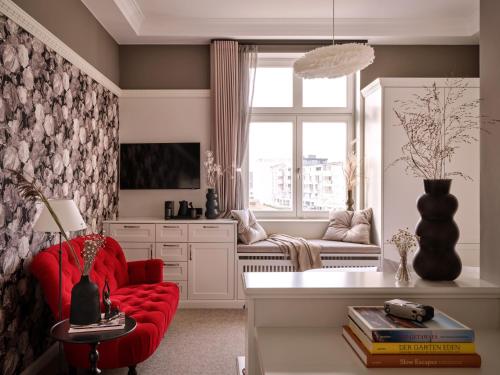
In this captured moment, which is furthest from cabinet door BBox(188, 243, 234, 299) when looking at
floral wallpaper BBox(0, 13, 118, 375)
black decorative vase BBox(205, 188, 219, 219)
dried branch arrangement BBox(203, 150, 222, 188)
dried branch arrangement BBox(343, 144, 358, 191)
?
dried branch arrangement BBox(343, 144, 358, 191)

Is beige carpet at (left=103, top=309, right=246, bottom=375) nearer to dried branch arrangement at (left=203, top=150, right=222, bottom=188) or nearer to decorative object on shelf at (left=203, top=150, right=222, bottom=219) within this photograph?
decorative object on shelf at (left=203, top=150, right=222, bottom=219)

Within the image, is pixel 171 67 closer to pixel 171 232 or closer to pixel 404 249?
pixel 171 232

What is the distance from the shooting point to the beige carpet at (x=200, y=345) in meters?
2.90

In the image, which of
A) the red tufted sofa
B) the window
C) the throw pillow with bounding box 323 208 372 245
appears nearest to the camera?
the red tufted sofa

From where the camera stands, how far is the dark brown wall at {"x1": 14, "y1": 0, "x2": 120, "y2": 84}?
2949 mm

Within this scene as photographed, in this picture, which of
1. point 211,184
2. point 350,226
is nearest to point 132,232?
point 211,184

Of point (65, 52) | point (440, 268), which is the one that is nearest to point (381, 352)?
point (440, 268)

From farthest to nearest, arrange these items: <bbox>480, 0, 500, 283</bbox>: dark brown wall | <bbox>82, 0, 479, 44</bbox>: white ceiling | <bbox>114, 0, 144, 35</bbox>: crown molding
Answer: <bbox>82, 0, 479, 44</bbox>: white ceiling → <bbox>114, 0, 144, 35</bbox>: crown molding → <bbox>480, 0, 500, 283</bbox>: dark brown wall

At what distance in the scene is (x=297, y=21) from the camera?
184 inches

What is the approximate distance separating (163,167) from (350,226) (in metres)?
2.36

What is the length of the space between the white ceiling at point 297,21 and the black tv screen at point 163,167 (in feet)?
4.28

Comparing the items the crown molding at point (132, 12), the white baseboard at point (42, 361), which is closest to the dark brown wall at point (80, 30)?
the crown molding at point (132, 12)

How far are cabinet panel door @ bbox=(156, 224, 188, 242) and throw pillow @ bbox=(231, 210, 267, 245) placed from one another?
1.93ft

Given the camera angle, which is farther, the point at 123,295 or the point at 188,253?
the point at 188,253
